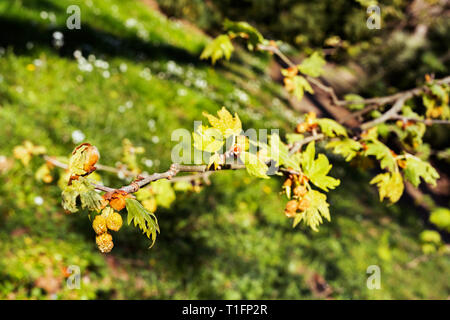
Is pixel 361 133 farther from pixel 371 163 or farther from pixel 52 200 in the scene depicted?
pixel 52 200

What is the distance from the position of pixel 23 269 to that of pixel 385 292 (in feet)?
12.3

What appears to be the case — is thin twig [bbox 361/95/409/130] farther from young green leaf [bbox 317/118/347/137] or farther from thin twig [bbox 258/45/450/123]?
young green leaf [bbox 317/118/347/137]

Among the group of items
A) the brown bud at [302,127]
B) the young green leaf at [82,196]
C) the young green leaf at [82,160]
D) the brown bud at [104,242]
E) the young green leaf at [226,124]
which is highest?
the brown bud at [302,127]

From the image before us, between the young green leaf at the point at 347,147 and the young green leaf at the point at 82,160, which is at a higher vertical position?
the young green leaf at the point at 347,147

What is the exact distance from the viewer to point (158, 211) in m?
3.13

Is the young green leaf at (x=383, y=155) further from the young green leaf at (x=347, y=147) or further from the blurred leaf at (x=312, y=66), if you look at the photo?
the blurred leaf at (x=312, y=66)

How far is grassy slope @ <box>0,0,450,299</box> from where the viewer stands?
2.47m

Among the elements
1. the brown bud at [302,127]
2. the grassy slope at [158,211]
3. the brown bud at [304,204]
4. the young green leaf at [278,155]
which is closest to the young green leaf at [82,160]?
the young green leaf at [278,155]

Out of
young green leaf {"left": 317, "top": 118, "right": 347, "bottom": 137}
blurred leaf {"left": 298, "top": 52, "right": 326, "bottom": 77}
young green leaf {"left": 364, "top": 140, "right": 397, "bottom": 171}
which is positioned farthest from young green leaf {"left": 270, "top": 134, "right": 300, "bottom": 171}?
blurred leaf {"left": 298, "top": 52, "right": 326, "bottom": 77}

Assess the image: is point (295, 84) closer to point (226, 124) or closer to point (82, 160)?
point (226, 124)

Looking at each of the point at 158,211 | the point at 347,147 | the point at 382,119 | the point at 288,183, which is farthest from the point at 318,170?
the point at 158,211

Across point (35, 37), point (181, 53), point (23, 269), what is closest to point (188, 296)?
point (23, 269)

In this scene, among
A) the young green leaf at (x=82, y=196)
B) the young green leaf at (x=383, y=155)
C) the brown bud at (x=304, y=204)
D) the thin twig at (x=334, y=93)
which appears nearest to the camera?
the young green leaf at (x=82, y=196)

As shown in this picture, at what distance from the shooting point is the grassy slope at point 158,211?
2.47 metres
